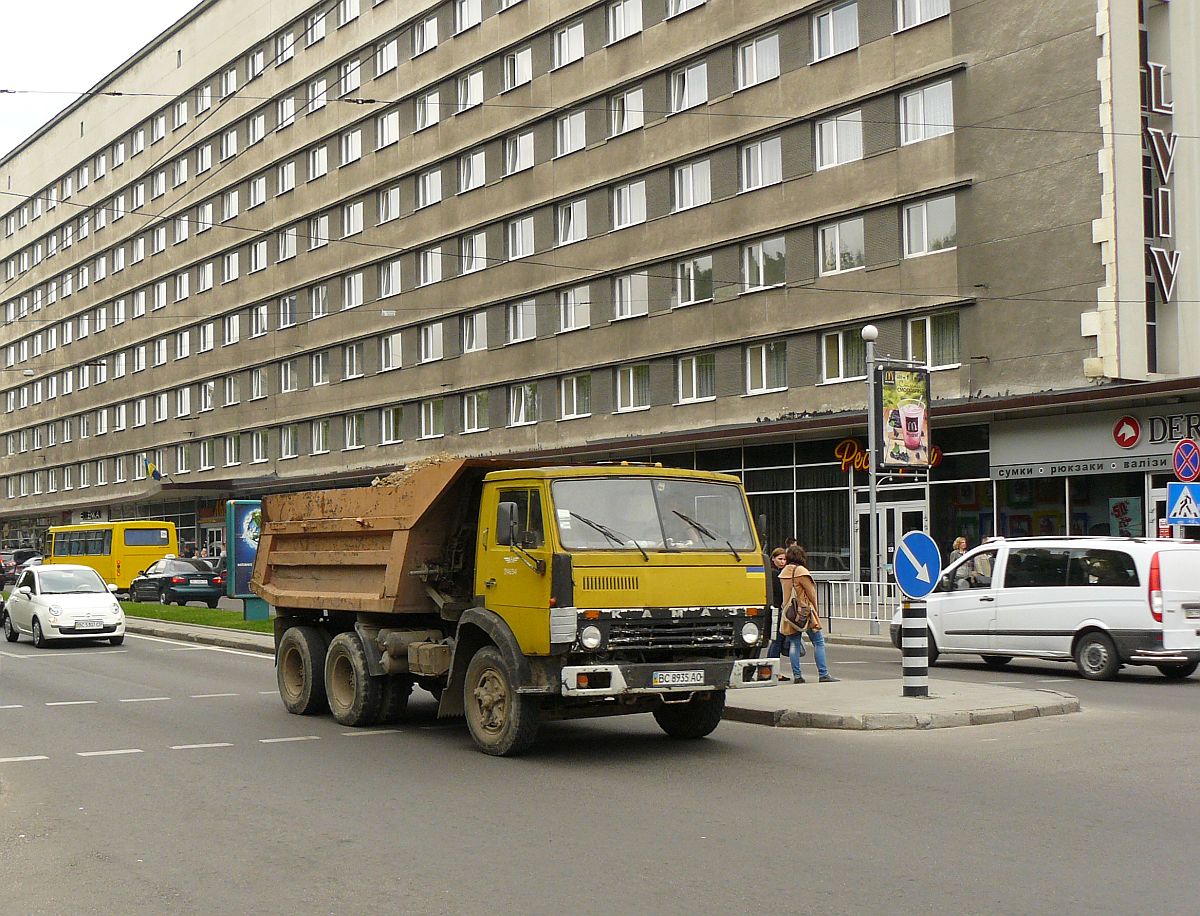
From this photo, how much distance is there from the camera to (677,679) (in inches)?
443

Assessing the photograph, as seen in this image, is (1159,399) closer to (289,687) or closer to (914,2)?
(914,2)

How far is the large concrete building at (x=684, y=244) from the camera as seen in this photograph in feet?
96.4

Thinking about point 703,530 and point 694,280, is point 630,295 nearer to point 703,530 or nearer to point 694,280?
point 694,280

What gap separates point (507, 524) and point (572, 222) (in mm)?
33220

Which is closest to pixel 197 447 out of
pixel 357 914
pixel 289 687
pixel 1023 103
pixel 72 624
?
pixel 72 624

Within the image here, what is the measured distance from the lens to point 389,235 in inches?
2087

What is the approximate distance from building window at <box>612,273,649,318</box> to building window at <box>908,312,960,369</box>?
32.1 feet

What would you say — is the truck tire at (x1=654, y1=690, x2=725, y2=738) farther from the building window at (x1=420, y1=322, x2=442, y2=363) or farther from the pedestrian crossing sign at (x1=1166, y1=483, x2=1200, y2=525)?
the building window at (x1=420, y1=322, x2=442, y2=363)

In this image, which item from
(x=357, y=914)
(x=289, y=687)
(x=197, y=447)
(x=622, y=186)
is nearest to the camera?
(x=357, y=914)

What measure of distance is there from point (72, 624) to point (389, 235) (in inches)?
1141

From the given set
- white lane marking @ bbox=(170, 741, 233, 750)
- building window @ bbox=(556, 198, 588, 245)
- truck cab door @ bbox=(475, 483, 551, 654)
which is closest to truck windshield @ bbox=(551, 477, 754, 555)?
truck cab door @ bbox=(475, 483, 551, 654)

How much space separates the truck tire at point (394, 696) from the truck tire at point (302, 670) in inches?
41.9

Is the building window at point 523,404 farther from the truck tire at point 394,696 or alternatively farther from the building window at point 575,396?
the truck tire at point 394,696

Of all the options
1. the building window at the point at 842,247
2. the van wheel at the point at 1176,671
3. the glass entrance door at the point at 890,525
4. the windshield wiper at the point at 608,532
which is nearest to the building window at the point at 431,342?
the building window at the point at 842,247
